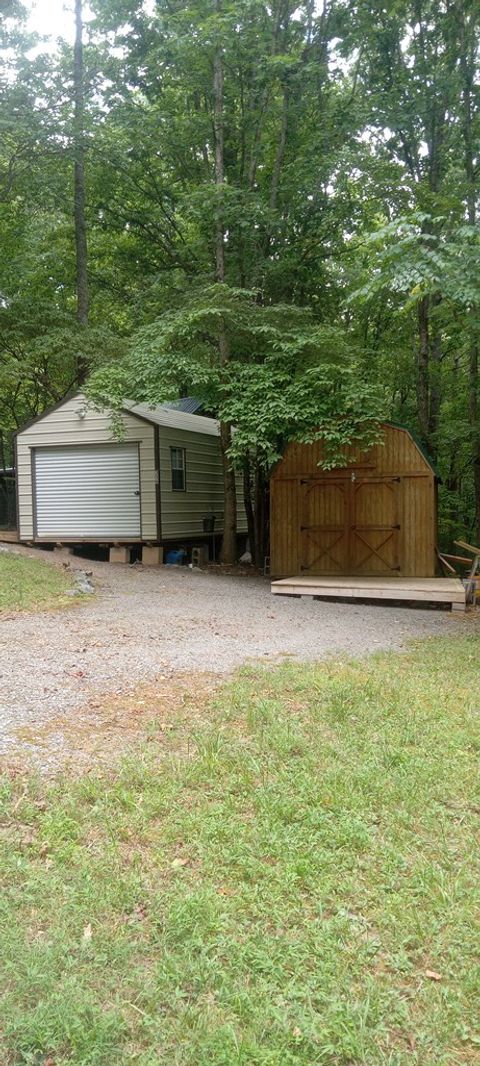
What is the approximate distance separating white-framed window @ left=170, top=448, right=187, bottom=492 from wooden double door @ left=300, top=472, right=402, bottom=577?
3.43 meters

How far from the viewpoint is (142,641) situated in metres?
6.74

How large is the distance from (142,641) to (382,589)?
5.04 m

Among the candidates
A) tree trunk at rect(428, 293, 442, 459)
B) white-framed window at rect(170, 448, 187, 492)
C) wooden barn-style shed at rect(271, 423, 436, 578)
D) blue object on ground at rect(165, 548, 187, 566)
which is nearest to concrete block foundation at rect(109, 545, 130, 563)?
blue object on ground at rect(165, 548, 187, 566)

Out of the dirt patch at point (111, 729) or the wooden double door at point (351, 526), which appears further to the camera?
the wooden double door at point (351, 526)

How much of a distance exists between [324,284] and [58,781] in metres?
14.7

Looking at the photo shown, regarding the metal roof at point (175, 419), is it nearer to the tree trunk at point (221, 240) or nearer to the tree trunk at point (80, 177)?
the tree trunk at point (221, 240)

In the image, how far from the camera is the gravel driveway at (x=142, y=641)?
4.31 metres

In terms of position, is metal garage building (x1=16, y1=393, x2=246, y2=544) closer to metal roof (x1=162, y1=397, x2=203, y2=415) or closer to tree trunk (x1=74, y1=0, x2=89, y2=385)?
tree trunk (x1=74, y1=0, x2=89, y2=385)

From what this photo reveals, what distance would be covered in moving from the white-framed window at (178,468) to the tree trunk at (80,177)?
9.94 ft

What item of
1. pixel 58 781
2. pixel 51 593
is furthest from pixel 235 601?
pixel 58 781

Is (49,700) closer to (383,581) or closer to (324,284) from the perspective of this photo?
(383,581)

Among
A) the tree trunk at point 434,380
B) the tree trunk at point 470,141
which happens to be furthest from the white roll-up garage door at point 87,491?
the tree trunk at point 470,141

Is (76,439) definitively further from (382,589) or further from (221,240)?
(382,589)

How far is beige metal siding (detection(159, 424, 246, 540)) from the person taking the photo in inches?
569
